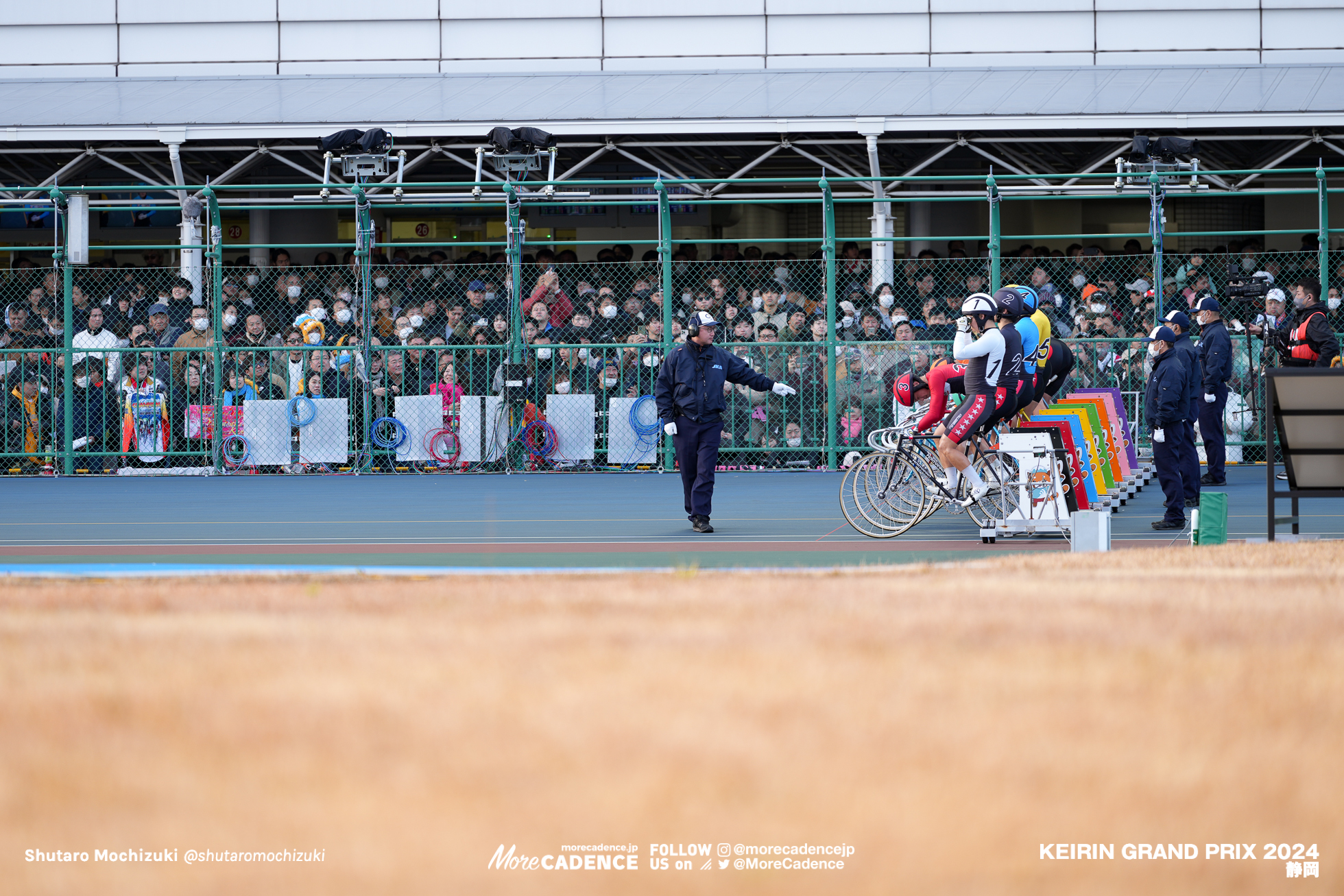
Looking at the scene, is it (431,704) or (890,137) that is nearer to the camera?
(431,704)

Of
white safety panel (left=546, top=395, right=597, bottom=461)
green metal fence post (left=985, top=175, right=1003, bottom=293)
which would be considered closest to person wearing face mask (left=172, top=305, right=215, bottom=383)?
white safety panel (left=546, top=395, right=597, bottom=461)

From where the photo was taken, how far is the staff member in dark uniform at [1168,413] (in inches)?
495

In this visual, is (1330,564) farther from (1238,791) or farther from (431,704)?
(431,704)

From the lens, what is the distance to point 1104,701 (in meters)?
2.79

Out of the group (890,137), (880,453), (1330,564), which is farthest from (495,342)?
(1330,564)

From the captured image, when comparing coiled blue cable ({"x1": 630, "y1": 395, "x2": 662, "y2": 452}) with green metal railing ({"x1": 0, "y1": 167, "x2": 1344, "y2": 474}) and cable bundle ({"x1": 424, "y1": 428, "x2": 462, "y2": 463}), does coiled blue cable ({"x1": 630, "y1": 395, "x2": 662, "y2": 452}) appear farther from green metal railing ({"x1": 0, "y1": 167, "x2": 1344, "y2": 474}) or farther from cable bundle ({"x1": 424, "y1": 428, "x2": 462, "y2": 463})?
cable bundle ({"x1": 424, "y1": 428, "x2": 462, "y2": 463})

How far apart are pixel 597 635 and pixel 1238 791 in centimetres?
145

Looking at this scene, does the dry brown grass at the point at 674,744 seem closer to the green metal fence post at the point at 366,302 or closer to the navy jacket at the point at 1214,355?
the navy jacket at the point at 1214,355

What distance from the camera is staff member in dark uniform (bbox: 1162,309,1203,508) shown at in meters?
13.1

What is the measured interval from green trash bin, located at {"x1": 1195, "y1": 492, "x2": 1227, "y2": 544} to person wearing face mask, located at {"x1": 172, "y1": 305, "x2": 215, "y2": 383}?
14.4 meters

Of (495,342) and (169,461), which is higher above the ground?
(495,342)

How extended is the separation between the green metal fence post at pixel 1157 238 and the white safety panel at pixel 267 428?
454 inches

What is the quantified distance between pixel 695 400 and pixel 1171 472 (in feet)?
13.9

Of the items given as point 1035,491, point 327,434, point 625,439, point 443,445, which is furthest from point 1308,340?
point 327,434
